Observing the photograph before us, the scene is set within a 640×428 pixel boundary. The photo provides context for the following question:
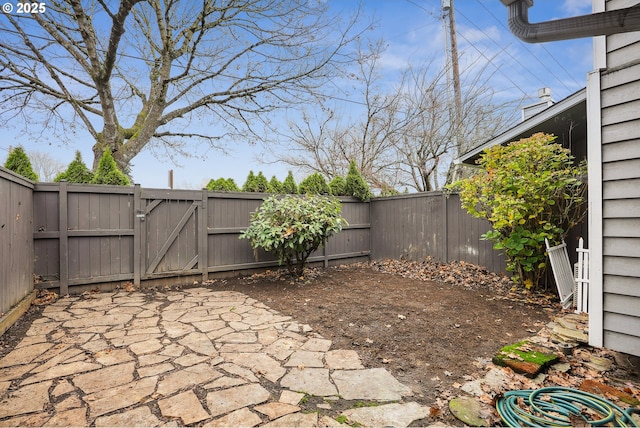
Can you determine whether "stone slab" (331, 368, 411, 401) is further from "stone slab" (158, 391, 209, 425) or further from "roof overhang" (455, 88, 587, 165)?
"roof overhang" (455, 88, 587, 165)

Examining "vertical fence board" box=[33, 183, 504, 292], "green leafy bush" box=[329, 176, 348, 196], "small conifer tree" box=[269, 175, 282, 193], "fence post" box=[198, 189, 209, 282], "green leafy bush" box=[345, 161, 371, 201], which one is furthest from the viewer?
"green leafy bush" box=[345, 161, 371, 201]

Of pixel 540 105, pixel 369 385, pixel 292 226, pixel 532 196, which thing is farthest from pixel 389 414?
pixel 540 105

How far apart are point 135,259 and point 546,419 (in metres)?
4.90

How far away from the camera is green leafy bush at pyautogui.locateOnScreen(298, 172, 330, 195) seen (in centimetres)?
625

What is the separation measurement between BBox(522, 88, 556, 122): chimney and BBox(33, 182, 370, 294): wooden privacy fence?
5.61m

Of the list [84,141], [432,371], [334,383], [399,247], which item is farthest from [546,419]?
[84,141]

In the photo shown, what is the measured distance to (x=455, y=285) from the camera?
462 cm

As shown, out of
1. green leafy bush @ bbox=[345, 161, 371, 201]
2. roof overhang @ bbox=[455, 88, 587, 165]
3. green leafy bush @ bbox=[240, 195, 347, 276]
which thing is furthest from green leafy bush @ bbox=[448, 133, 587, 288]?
green leafy bush @ bbox=[345, 161, 371, 201]

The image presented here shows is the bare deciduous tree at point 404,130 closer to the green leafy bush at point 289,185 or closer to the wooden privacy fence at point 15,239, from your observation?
the green leafy bush at point 289,185

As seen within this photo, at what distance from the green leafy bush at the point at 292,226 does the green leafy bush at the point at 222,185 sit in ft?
2.74

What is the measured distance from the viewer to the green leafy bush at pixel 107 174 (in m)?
4.49

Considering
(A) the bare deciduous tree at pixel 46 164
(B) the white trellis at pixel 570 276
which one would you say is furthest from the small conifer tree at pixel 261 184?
(A) the bare deciduous tree at pixel 46 164

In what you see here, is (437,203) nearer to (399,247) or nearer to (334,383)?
(399,247)

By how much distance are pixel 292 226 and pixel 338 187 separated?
7.80 ft
